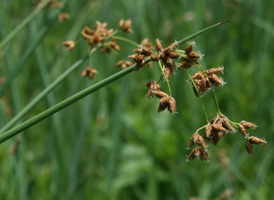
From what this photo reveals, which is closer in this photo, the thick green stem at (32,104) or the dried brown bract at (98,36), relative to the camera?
the thick green stem at (32,104)

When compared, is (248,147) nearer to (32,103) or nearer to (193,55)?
(193,55)

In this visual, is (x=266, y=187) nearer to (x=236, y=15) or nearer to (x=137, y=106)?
(x=137, y=106)

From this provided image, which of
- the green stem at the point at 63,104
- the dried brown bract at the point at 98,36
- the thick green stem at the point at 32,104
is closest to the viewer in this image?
the green stem at the point at 63,104

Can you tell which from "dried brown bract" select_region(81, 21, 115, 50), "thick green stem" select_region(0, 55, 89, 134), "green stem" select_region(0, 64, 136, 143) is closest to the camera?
"green stem" select_region(0, 64, 136, 143)

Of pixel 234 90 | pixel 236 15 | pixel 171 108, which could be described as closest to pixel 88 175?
pixel 234 90

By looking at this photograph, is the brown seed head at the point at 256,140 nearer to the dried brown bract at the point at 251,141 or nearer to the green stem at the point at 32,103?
the dried brown bract at the point at 251,141

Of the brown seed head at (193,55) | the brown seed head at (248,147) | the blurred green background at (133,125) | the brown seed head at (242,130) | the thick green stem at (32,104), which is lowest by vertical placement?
the brown seed head at (248,147)

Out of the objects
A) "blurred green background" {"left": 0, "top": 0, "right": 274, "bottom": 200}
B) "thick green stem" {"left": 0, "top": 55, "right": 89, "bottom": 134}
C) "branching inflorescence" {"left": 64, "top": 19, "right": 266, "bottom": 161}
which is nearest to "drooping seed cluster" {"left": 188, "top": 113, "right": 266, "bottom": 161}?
"branching inflorescence" {"left": 64, "top": 19, "right": 266, "bottom": 161}

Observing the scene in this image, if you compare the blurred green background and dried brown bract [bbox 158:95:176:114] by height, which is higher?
the blurred green background

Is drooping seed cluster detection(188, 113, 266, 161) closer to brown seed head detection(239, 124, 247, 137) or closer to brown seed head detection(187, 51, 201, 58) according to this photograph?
brown seed head detection(239, 124, 247, 137)

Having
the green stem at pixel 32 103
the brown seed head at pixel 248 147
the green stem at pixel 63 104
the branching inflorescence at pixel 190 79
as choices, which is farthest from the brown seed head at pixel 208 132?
the green stem at pixel 32 103
